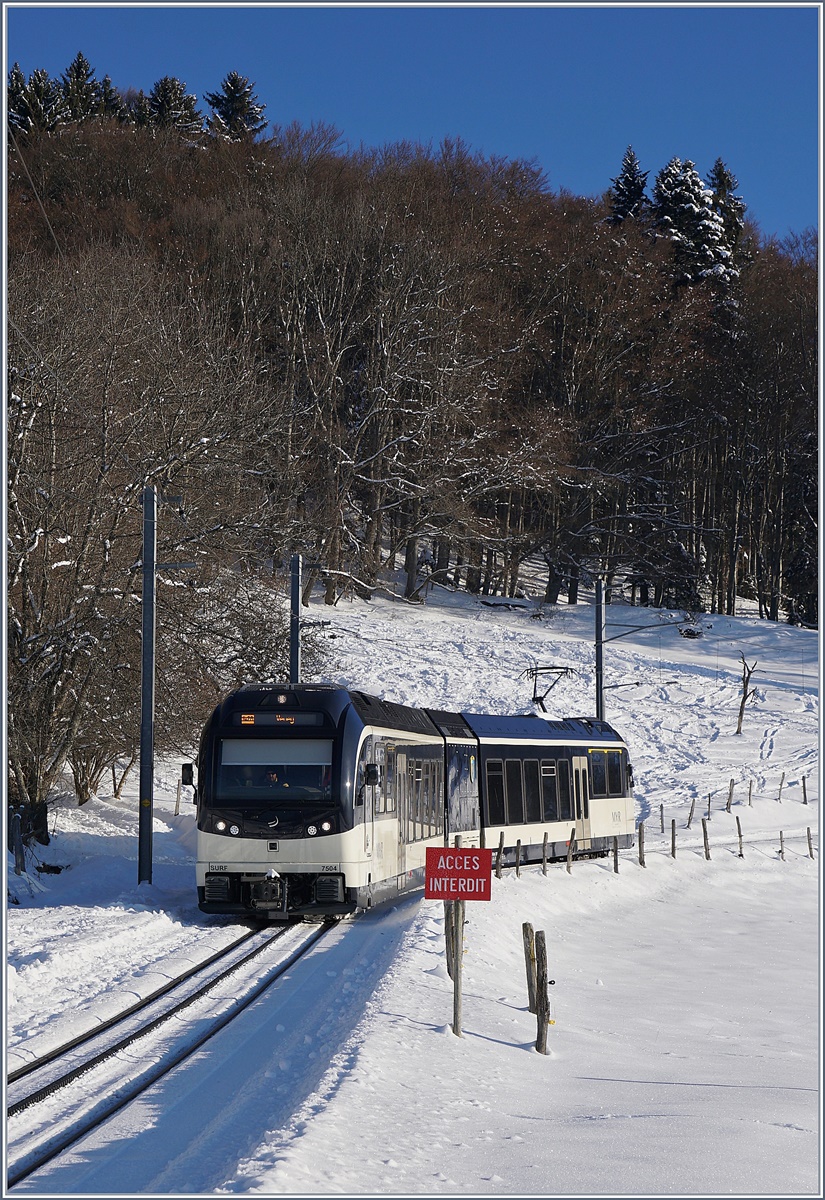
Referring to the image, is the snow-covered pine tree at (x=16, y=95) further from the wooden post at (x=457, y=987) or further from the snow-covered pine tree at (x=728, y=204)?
the wooden post at (x=457, y=987)

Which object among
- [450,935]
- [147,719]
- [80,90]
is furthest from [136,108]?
[450,935]

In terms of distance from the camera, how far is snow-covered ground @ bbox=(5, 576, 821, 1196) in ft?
24.4

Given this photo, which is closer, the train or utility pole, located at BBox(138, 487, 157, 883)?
the train

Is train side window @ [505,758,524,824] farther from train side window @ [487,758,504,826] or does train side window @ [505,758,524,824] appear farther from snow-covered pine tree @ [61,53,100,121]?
snow-covered pine tree @ [61,53,100,121]

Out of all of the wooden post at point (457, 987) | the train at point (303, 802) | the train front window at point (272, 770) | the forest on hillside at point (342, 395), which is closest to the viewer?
the wooden post at point (457, 987)

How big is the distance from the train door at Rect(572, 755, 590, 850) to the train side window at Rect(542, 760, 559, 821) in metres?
1.15

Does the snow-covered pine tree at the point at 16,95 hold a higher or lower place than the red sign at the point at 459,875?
higher

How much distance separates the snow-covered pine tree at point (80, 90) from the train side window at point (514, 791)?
170 feet

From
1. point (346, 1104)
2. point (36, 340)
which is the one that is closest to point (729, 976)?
point (346, 1104)

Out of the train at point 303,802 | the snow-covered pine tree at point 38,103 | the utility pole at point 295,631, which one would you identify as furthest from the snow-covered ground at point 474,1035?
the snow-covered pine tree at point 38,103

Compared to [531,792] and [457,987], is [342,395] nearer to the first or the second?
[531,792]

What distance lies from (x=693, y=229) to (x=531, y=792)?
49514mm

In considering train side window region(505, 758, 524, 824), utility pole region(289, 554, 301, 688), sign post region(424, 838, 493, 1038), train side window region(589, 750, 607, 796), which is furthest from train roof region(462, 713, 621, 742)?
sign post region(424, 838, 493, 1038)

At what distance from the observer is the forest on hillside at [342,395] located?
2600 centimetres
